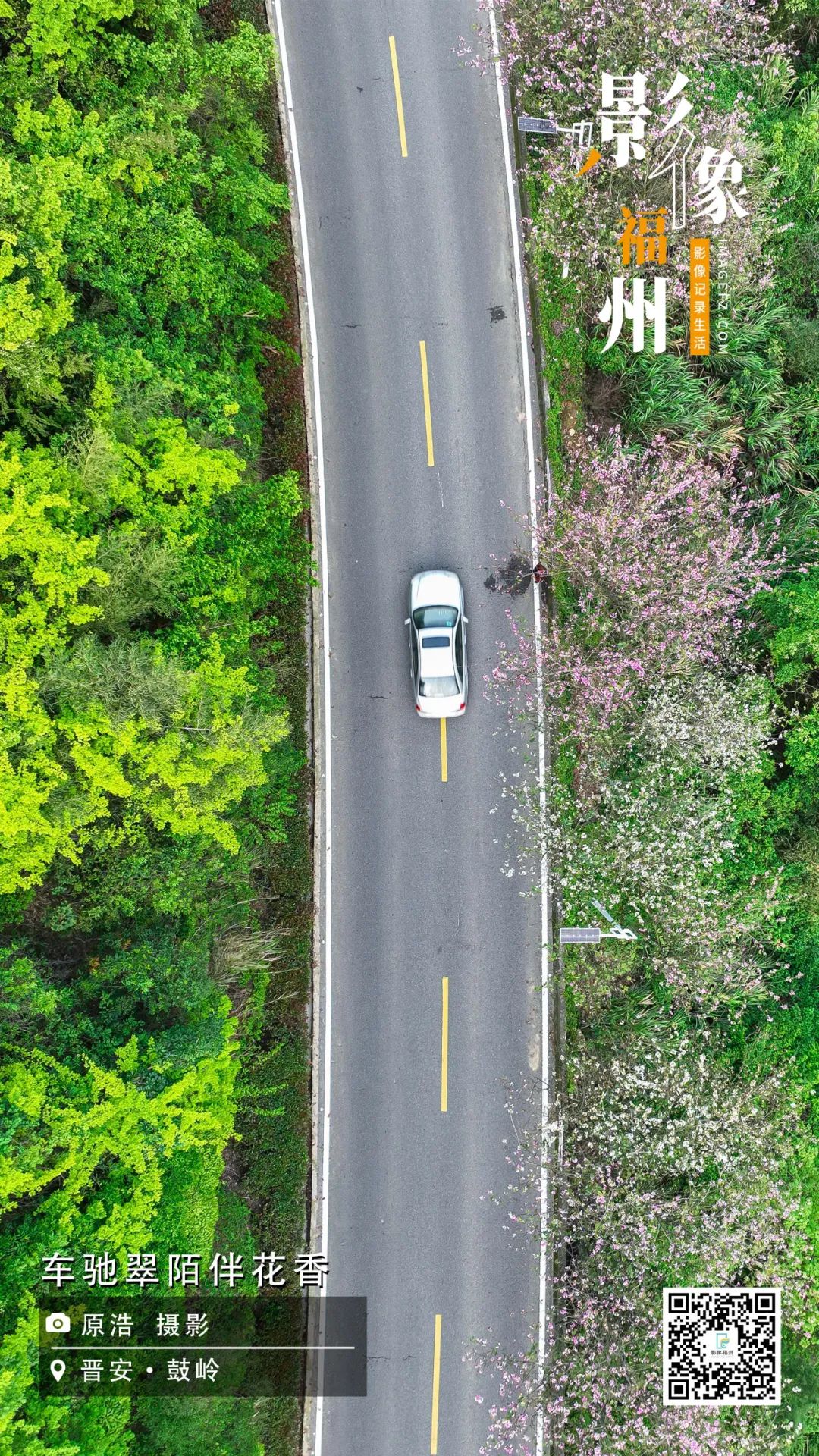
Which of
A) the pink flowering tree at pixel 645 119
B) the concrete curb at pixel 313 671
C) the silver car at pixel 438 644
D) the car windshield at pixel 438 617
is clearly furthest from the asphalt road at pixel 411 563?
the pink flowering tree at pixel 645 119

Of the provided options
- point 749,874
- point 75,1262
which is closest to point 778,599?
point 749,874

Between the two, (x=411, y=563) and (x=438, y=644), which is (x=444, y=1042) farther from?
(x=411, y=563)

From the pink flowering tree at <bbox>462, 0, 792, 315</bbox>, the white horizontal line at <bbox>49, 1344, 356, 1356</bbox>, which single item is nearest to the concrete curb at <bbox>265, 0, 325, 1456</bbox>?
the white horizontal line at <bbox>49, 1344, 356, 1356</bbox>

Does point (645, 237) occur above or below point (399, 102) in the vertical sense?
below

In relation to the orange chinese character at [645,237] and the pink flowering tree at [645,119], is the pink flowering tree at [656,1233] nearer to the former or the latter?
the orange chinese character at [645,237]

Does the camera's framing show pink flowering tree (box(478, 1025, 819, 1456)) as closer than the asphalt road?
Yes

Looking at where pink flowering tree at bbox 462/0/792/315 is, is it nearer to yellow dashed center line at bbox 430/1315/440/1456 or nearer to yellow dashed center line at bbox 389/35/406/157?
yellow dashed center line at bbox 389/35/406/157

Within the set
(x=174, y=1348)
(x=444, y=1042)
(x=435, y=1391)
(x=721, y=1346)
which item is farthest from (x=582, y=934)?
(x=174, y=1348)
